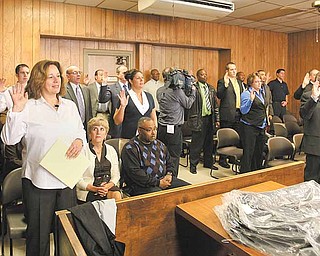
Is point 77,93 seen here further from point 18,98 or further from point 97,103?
point 18,98

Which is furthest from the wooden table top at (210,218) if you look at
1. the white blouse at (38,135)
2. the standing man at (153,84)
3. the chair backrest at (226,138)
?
the standing man at (153,84)

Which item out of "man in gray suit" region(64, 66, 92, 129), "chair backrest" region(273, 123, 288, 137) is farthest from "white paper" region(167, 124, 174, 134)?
"chair backrest" region(273, 123, 288, 137)

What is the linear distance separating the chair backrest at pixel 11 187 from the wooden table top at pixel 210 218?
1231 mm

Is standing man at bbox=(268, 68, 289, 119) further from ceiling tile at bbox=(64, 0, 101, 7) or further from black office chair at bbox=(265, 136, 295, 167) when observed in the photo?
ceiling tile at bbox=(64, 0, 101, 7)

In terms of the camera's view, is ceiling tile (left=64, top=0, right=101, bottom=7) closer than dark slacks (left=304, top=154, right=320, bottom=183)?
No

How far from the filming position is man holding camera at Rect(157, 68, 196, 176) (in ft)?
13.1

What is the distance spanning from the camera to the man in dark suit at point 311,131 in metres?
3.55

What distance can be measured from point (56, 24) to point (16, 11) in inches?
22.4

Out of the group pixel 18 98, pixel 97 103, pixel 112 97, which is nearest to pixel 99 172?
pixel 18 98

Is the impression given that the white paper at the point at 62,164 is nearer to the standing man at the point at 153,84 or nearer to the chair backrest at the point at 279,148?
the chair backrest at the point at 279,148

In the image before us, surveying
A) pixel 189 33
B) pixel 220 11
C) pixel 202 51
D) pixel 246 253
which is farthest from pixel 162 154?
pixel 202 51

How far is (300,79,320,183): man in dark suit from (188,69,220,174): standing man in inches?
64.2

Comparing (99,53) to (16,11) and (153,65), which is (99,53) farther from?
(16,11)

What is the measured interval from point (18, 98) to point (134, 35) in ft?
14.0
